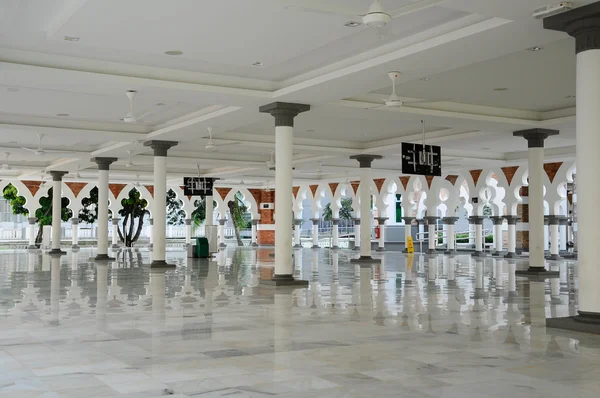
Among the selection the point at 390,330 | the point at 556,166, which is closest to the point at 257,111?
the point at 390,330

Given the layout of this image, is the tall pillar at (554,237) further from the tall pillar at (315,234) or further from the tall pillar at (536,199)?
the tall pillar at (315,234)

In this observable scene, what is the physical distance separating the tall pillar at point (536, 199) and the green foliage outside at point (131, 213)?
1147 inches

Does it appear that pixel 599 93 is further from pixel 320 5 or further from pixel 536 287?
pixel 536 287

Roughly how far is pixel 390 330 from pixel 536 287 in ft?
26.1

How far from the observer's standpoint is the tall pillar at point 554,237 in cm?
2781

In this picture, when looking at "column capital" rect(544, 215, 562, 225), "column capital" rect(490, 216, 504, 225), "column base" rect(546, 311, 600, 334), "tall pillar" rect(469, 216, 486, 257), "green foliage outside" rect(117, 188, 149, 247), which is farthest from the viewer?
"green foliage outside" rect(117, 188, 149, 247)

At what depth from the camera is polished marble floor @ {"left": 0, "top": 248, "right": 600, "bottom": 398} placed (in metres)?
5.55

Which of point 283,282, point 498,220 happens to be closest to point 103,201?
point 283,282

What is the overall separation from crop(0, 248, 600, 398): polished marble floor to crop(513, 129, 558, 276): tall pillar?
4980mm

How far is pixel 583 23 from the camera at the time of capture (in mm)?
8727

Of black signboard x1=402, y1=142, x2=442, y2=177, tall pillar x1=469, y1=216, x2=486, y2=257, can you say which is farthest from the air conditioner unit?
tall pillar x1=469, y1=216, x2=486, y2=257

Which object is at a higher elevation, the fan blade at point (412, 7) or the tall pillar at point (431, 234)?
the fan blade at point (412, 7)

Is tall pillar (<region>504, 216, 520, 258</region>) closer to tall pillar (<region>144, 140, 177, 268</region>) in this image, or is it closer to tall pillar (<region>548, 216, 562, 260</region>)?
tall pillar (<region>548, 216, 562, 260</region>)

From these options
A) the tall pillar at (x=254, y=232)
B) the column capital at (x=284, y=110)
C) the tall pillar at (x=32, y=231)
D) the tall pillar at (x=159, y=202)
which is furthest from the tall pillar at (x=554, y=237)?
the tall pillar at (x=32, y=231)
